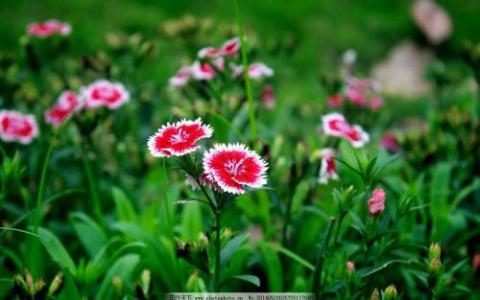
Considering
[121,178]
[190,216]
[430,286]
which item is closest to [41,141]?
[121,178]

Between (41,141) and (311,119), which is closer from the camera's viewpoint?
(41,141)

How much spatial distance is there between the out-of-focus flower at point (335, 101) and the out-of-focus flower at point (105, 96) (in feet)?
3.06

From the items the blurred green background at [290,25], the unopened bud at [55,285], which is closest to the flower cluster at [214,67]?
the unopened bud at [55,285]

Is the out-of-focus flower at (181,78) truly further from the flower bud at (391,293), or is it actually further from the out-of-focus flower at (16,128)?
the flower bud at (391,293)

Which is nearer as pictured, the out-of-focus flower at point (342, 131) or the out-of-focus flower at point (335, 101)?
the out-of-focus flower at point (342, 131)

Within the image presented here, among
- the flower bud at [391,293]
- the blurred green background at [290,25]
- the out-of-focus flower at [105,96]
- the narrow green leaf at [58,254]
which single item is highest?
the blurred green background at [290,25]

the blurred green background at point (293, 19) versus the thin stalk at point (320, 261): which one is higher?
the blurred green background at point (293, 19)

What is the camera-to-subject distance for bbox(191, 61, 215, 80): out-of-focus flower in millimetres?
2047

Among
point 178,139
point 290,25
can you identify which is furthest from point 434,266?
point 290,25

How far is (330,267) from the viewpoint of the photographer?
172cm

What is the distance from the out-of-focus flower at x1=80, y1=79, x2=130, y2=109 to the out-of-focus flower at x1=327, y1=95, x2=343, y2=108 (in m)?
0.93

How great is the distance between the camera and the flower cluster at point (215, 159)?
4.33 ft

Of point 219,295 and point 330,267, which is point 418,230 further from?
point 219,295

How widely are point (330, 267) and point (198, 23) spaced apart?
1.26 metres
